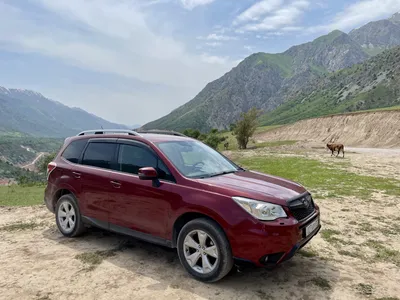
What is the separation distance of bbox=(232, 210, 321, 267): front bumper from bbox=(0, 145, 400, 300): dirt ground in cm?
50

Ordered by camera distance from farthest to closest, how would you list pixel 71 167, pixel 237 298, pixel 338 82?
pixel 338 82, pixel 71 167, pixel 237 298

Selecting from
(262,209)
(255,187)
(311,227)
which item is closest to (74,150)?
(255,187)

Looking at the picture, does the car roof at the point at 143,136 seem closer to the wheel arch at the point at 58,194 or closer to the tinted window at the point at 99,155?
the tinted window at the point at 99,155

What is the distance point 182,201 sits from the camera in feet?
15.5

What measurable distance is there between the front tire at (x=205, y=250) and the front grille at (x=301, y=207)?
3.51ft

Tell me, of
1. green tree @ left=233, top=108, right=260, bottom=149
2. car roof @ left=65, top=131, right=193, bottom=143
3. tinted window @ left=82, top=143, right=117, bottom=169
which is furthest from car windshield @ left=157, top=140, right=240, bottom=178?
green tree @ left=233, top=108, right=260, bottom=149

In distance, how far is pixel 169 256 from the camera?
5.61 m

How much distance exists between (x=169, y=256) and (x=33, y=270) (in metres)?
2.24

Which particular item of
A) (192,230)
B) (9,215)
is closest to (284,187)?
(192,230)

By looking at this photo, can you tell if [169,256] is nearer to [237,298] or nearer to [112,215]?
[112,215]

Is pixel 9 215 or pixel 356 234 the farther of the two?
pixel 9 215

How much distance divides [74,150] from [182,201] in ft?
11.3

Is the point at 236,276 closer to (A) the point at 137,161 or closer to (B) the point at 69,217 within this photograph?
(A) the point at 137,161

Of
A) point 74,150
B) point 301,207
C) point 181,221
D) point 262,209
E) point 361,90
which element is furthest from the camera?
point 361,90
